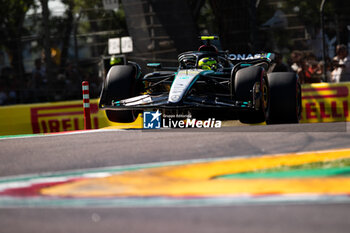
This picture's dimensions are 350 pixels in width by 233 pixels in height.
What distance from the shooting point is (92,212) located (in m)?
4.18

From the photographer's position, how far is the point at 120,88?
9.78 meters

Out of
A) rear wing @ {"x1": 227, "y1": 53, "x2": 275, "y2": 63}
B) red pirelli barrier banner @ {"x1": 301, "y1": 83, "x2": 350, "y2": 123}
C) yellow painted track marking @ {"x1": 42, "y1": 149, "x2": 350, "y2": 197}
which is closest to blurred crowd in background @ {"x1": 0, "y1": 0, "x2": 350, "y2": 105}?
red pirelli barrier banner @ {"x1": 301, "y1": 83, "x2": 350, "y2": 123}

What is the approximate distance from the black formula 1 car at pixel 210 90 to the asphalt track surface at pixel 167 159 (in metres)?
0.54

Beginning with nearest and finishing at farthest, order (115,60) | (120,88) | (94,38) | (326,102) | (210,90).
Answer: (120,88)
(210,90)
(326,102)
(115,60)
(94,38)

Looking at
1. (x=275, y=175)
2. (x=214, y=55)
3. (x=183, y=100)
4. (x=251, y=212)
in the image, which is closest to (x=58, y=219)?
(x=251, y=212)

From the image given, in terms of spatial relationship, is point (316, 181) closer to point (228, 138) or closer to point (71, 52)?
point (228, 138)

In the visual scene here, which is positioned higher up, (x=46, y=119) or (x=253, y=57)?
(x=253, y=57)

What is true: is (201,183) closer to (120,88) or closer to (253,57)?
(120,88)

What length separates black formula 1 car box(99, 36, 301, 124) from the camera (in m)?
8.80

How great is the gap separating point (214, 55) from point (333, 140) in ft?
11.3

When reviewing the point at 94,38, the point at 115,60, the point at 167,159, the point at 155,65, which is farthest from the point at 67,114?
the point at 167,159

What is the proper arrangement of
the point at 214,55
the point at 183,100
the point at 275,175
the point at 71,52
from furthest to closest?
1. the point at 71,52
2. the point at 214,55
3. the point at 183,100
4. the point at 275,175

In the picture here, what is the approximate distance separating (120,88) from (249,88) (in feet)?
6.77

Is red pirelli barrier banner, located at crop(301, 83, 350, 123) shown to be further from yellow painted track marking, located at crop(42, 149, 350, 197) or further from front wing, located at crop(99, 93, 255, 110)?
yellow painted track marking, located at crop(42, 149, 350, 197)
